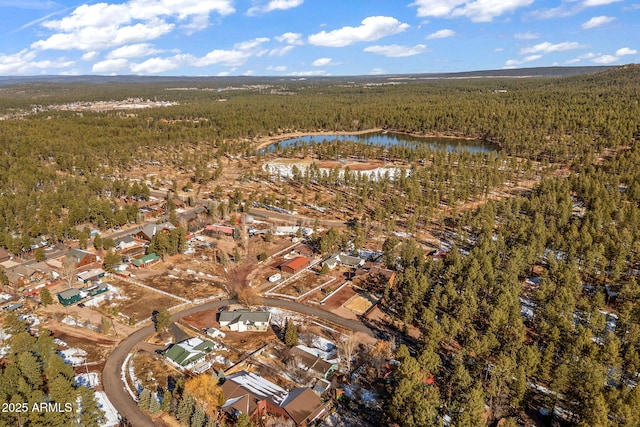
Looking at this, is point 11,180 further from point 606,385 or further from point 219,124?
point 606,385

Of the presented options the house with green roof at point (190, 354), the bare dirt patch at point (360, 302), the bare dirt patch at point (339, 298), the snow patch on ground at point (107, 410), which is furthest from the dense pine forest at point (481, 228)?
the snow patch on ground at point (107, 410)

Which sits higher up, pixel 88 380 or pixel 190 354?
pixel 190 354

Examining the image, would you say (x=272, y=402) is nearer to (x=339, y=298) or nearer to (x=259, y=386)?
(x=259, y=386)

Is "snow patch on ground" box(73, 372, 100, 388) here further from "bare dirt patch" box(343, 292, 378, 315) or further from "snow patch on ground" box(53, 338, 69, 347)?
"bare dirt patch" box(343, 292, 378, 315)

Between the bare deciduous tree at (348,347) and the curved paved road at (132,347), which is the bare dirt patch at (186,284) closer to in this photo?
the curved paved road at (132,347)

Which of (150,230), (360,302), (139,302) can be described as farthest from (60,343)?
(360,302)

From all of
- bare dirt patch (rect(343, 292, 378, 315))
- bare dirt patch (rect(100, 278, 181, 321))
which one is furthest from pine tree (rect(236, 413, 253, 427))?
bare dirt patch (rect(100, 278, 181, 321))
